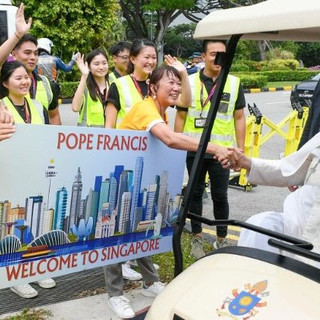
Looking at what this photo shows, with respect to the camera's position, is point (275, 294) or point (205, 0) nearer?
point (275, 294)

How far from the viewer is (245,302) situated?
6.48 ft

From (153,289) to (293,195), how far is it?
5.26 ft

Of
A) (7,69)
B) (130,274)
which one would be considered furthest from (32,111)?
(130,274)

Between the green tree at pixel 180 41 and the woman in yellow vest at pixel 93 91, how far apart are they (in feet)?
145

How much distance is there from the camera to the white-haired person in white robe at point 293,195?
250 cm

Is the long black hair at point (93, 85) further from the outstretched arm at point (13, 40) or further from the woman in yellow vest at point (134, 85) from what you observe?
the outstretched arm at point (13, 40)

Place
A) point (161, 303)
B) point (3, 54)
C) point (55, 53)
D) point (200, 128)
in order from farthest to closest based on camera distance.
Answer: point (55, 53), point (200, 128), point (3, 54), point (161, 303)

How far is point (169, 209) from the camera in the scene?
3.83 m

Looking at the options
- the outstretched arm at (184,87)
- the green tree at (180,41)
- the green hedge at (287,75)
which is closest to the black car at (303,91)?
the outstretched arm at (184,87)

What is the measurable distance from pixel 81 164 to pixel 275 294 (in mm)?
1609

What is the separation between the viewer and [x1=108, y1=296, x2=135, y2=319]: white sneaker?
3.74 m

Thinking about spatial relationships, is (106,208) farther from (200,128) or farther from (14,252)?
(200,128)

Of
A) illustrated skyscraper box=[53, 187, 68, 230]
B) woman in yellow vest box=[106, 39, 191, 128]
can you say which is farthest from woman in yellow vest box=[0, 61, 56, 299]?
illustrated skyscraper box=[53, 187, 68, 230]

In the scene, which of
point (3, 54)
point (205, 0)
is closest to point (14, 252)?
point (3, 54)
